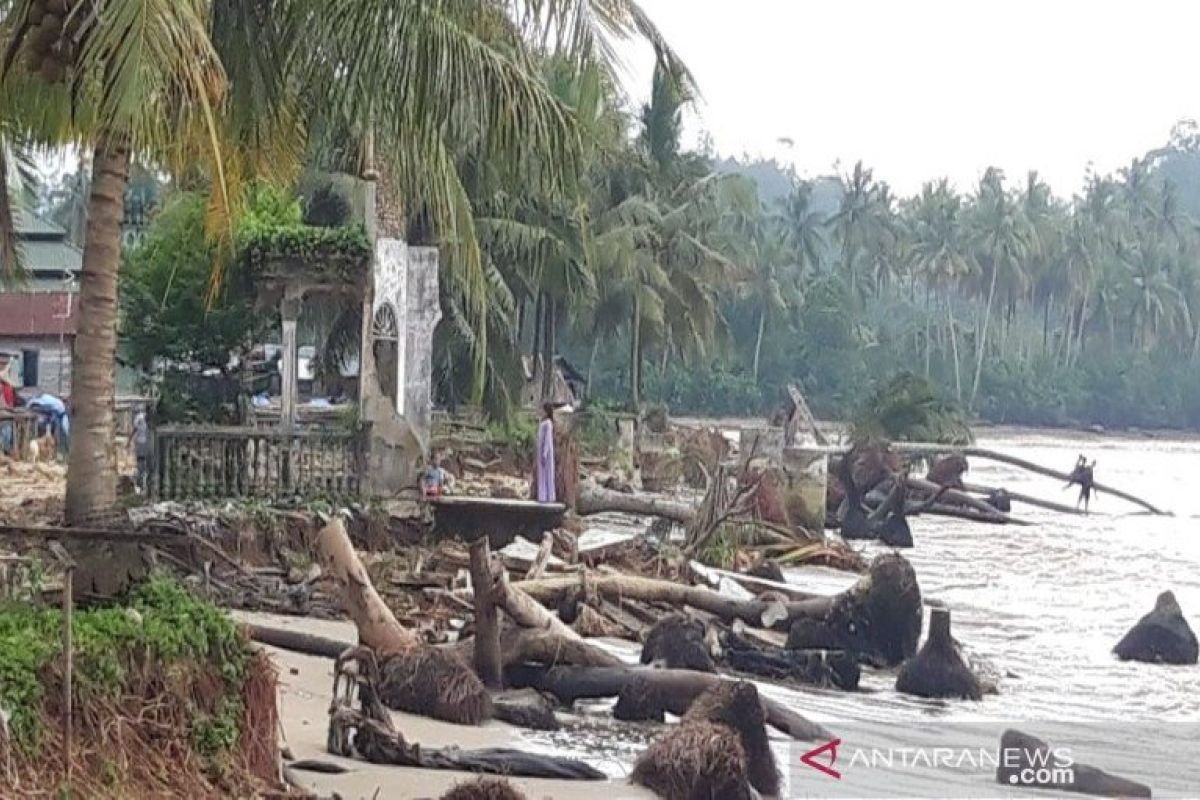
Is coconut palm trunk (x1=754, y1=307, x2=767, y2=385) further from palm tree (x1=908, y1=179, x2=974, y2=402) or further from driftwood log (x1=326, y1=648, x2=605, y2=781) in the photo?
driftwood log (x1=326, y1=648, x2=605, y2=781)

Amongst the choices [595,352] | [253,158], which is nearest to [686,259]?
[595,352]

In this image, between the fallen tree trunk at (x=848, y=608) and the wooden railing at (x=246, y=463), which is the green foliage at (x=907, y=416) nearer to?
the wooden railing at (x=246, y=463)

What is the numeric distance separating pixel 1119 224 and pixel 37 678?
308 feet

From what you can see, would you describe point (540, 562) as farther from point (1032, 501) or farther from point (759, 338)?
point (759, 338)

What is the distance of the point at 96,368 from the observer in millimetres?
9445

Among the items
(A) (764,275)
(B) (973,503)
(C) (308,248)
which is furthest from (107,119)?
(A) (764,275)

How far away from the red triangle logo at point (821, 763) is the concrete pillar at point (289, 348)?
360 inches

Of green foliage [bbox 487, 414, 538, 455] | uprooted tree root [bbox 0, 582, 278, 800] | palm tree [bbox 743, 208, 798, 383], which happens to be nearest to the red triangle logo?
uprooted tree root [bbox 0, 582, 278, 800]

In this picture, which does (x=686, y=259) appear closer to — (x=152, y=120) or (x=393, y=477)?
(x=393, y=477)

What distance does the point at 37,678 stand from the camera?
6.65m

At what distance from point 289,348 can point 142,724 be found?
12.4m

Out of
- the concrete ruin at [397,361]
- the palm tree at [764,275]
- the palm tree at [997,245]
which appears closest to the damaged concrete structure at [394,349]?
the concrete ruin at [397,361]

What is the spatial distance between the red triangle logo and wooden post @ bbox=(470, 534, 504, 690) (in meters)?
2.27

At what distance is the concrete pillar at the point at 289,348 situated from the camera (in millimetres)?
19047
